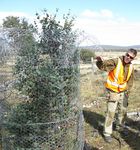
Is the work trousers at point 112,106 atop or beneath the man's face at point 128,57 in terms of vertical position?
beneath

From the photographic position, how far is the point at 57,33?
20.1 ft

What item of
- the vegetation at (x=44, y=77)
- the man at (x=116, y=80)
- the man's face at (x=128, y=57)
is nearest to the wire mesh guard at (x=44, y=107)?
the vegetation at (x=44, y=77)

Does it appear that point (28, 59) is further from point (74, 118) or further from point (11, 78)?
point (74, 118)

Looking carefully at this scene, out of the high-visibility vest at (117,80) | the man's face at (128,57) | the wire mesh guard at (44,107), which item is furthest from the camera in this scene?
the high-visibility vest at (117,80)

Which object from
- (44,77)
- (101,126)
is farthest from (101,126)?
(44,77)

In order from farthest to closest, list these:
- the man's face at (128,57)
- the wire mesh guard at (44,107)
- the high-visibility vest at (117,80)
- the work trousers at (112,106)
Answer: the work trousers at (112,106) < the high-visibility vest at (117,80) < the man's face at (128,57) < the wire mesh guard at (44,107)

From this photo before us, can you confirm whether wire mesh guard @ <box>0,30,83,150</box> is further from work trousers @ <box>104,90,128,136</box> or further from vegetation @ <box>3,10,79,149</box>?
work trousers @ <box>104,90,128,136</box>

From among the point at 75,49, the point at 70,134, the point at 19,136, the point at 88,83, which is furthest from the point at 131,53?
the point at 88,83

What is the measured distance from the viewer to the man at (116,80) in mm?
7812

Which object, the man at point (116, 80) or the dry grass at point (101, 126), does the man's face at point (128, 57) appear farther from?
the dry grass at point (101, 126)

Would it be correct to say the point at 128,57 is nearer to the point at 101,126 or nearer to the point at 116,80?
the point at 116,80

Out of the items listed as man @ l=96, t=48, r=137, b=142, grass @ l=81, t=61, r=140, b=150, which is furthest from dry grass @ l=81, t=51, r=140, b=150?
man @ l=96, t=48, r=137, b=142

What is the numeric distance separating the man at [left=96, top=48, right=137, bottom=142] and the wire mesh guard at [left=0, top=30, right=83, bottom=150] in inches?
67.2

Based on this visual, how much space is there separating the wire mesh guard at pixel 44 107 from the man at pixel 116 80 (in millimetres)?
1707
